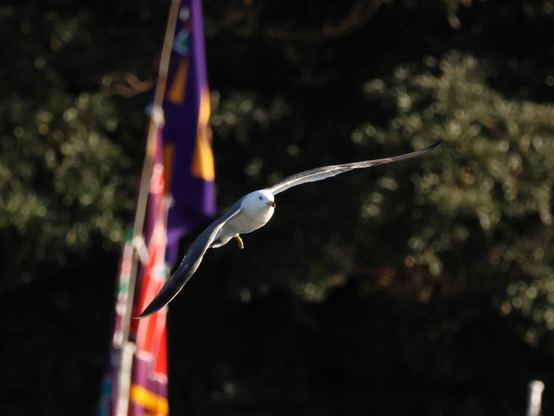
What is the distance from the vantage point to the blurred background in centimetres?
741

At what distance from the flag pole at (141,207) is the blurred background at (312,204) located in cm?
151

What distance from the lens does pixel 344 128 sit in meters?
8.58

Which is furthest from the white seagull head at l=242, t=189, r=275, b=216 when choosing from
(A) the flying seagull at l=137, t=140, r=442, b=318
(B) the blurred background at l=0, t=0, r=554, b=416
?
(B) the blurred background at l=0, t=0, r=554, b=416

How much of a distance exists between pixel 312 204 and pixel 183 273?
563cm

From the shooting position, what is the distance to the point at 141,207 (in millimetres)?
6129

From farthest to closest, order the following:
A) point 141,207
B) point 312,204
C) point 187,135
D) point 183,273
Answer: point 312,204
point 187,135
point 141,207
point 183,273

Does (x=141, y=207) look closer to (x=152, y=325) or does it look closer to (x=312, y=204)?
(x=152, y=325)

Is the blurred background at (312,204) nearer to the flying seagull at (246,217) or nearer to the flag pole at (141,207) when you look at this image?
the flag pole at (141,207)

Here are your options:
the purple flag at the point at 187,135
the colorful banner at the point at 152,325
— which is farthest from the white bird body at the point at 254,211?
the purple flag at the point at 187,135

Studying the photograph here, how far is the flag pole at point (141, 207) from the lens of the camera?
5.90m

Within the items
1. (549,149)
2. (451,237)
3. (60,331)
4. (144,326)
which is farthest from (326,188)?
(60,331)

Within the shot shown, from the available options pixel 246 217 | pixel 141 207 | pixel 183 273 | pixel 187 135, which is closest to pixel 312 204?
pixel 187 135

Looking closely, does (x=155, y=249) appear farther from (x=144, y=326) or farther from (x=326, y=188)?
(x=326, y=188)

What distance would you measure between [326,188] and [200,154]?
6.40 ft
